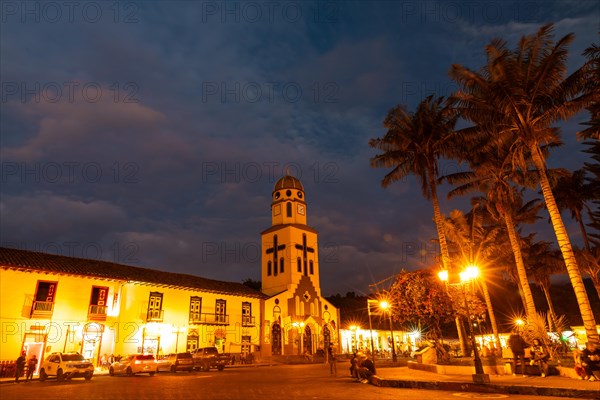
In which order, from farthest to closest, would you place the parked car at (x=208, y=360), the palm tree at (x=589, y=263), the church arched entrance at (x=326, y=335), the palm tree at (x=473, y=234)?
the church arched entrance at (x=326, y=335)
the palm tree at (x=473, y=234)
the parked car at (x=208, y=360)
the palm tree at (x=589, y=263)

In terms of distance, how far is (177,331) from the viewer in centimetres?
3575

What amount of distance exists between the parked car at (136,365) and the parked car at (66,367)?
279 cm

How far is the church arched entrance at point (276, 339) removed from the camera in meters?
44.5

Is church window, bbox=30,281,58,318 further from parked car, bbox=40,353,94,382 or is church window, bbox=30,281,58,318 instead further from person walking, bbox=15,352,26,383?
parked car, bbox=40,353,94,382

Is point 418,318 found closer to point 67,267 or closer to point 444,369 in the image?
point 444,369

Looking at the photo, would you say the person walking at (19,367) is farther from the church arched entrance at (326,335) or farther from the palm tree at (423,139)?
the church arched entrance at (326,335)

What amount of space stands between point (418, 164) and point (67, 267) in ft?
86.9

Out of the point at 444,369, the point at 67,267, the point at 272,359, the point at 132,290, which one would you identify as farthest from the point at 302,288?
the point at 444,369

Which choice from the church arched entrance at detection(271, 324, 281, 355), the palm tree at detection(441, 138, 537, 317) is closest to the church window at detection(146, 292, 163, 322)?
the church arched entrance at detection(271, 324, 281, 355)

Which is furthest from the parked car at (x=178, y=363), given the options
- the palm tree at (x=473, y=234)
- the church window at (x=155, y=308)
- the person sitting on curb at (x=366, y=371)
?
the palm tree at (x=473, y=234)

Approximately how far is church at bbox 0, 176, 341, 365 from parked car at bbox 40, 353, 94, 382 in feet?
18.5

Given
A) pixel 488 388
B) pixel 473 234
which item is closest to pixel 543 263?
pixel 473 234

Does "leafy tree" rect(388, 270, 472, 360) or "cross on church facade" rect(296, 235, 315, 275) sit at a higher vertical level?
"cross on church facade" rect(296, 235, 315, 275)

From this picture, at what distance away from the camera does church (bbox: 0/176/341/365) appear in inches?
1083
